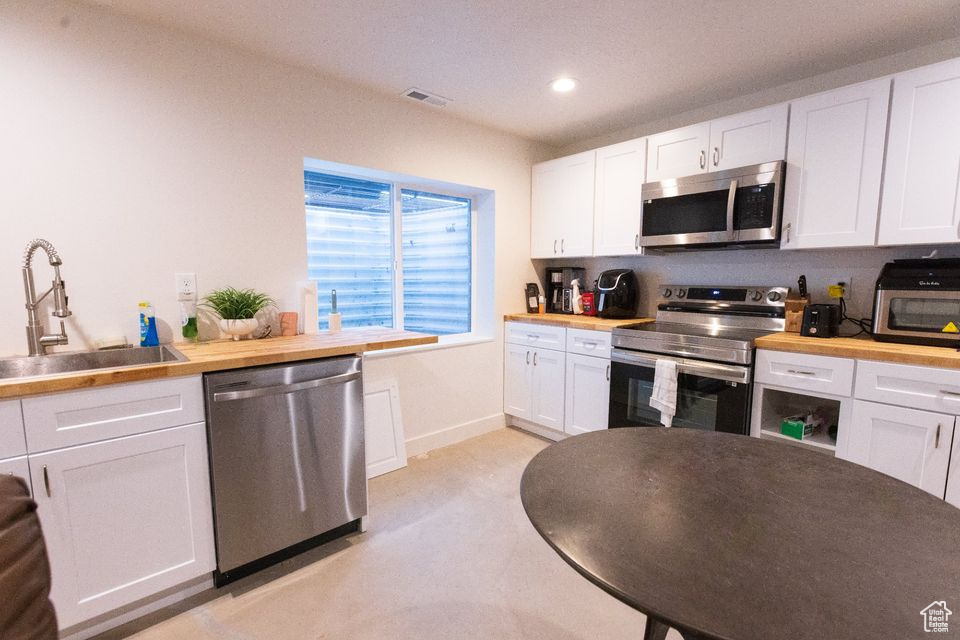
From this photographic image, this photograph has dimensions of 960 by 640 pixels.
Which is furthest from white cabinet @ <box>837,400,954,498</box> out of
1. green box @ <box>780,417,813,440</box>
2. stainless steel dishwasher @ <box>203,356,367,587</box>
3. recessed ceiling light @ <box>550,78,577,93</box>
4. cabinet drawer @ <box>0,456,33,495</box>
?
cabinet drawer @ <box>0,456,33,495</box>

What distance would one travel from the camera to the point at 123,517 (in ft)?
4.81

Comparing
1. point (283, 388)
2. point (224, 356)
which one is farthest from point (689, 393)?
point (224, 356)

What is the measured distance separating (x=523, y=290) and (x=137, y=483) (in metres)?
2.75

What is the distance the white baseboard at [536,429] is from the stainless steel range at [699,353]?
0.56 m

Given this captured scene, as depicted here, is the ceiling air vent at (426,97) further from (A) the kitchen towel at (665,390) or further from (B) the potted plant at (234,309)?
(A) the kitchen towel at (665,390)

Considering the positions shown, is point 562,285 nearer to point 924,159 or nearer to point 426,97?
point 426,97

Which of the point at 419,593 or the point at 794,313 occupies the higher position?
the point at 794,313

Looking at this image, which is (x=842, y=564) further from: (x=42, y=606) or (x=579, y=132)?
(x=579, y=132)

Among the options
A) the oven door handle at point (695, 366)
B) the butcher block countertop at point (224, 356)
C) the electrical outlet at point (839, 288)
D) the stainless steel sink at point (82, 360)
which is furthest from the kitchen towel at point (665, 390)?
the stainless steel sink at point (82, 360)

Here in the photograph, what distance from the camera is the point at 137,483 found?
4.87ft

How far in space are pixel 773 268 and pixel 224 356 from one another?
3006mm

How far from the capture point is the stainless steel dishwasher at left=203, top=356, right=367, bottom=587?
1.64 metres

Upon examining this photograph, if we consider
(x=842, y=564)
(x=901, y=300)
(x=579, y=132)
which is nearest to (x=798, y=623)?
(x=842, y=564)

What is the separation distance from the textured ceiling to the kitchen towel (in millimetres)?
1631
